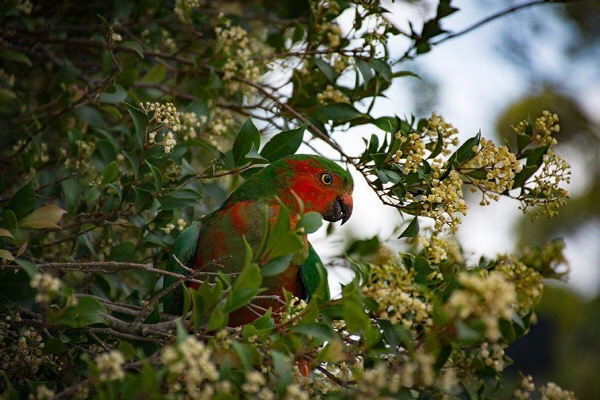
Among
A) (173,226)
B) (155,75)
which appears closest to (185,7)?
(155,75)

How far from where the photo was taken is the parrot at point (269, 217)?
2646mm

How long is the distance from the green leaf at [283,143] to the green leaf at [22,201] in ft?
2.86

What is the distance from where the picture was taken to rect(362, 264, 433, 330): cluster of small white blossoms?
1.73m

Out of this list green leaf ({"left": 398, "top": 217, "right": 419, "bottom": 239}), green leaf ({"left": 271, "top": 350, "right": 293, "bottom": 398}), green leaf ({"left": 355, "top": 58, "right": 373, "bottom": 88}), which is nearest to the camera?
green leaf ({"left": 271, "top": 350, "right": 293, "bottom": 398})

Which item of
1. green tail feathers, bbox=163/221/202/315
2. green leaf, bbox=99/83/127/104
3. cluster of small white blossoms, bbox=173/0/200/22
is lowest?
green tail feathers, bbox=163/221/202/315

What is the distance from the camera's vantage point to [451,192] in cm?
211

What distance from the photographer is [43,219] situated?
2.16 metres

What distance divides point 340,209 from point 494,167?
32.5 inches

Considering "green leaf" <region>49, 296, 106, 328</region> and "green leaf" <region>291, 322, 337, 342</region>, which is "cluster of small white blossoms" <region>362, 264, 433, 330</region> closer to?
"green leaf" <region>291, 322, 337, 342</region>

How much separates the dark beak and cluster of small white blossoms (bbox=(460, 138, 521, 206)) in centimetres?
70

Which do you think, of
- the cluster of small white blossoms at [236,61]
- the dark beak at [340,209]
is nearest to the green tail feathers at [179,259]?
the dark beak at [340,209]

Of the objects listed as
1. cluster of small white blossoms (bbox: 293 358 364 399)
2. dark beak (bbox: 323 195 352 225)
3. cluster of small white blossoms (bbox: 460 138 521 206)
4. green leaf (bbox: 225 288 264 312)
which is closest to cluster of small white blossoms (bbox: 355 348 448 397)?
cluster of small white blossoms (bbox: 293 358 364 399)

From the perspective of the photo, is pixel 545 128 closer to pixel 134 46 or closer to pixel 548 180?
pixel 548 180

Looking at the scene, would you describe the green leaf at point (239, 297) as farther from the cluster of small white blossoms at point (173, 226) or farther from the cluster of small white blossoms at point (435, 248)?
the cluster of small white blossoms at point (173, 226)
